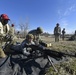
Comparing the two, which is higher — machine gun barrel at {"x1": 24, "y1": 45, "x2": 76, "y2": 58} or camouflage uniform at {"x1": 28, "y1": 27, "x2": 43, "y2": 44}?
camouflage uniform at {"x1": 28, "y1": 27, "x2": 43, "y2": 44}

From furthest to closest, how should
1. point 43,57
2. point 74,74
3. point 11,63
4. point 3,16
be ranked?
point 3,16, point 43,57, point 11,63, point 74,74

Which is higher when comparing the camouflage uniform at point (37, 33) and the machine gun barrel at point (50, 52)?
the camouflage uniform at point (37, 33)

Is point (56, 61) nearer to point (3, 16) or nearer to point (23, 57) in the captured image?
point (23, 57)

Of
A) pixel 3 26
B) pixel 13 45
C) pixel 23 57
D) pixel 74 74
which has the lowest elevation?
pixel 74 74

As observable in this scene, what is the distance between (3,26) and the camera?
6.48 m

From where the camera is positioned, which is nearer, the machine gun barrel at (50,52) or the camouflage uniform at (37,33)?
the machine gun barrel at (50,52)

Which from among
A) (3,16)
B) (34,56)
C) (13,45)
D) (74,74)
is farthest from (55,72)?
(3,16)

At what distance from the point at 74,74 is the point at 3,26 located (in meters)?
3.54

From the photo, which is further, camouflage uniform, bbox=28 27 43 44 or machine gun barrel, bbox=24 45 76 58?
camouflage uniform, bbox=28 27 43 44

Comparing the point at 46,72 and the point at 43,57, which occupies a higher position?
the point at 43,57

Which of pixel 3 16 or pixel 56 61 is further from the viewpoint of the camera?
pixel 3 16

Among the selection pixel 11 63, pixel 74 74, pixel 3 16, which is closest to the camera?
pixel 74 74

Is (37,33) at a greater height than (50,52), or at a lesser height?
greater

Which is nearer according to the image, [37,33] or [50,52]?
[50,52]
